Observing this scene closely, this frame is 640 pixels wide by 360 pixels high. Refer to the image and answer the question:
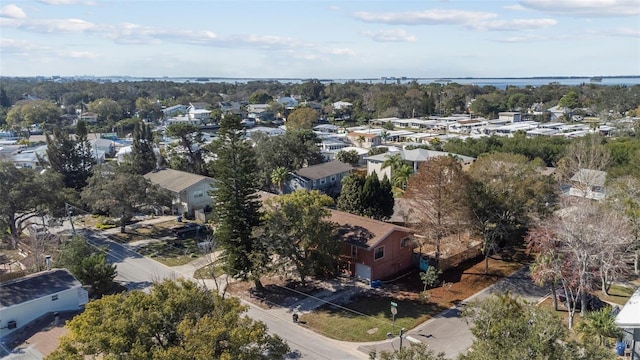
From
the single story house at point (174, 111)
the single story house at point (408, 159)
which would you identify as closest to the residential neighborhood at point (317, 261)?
the single story house at point (408, 159)

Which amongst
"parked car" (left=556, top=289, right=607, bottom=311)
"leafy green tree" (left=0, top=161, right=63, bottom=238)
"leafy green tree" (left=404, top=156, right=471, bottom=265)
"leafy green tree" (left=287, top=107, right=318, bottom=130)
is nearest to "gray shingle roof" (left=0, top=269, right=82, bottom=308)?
"leafy green tree" (left=0, top=161, right=63, bottom=238)

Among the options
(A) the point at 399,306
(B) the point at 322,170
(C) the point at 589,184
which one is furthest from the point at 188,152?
(C) the point at 589,184

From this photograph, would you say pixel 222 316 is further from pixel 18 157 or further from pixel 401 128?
pixel 401 128

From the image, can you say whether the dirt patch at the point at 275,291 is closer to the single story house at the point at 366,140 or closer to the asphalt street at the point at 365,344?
the asphalt street at the point at 365,344

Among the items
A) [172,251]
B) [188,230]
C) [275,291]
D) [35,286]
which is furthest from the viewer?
[188,230]

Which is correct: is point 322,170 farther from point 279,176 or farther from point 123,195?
point 123,195
